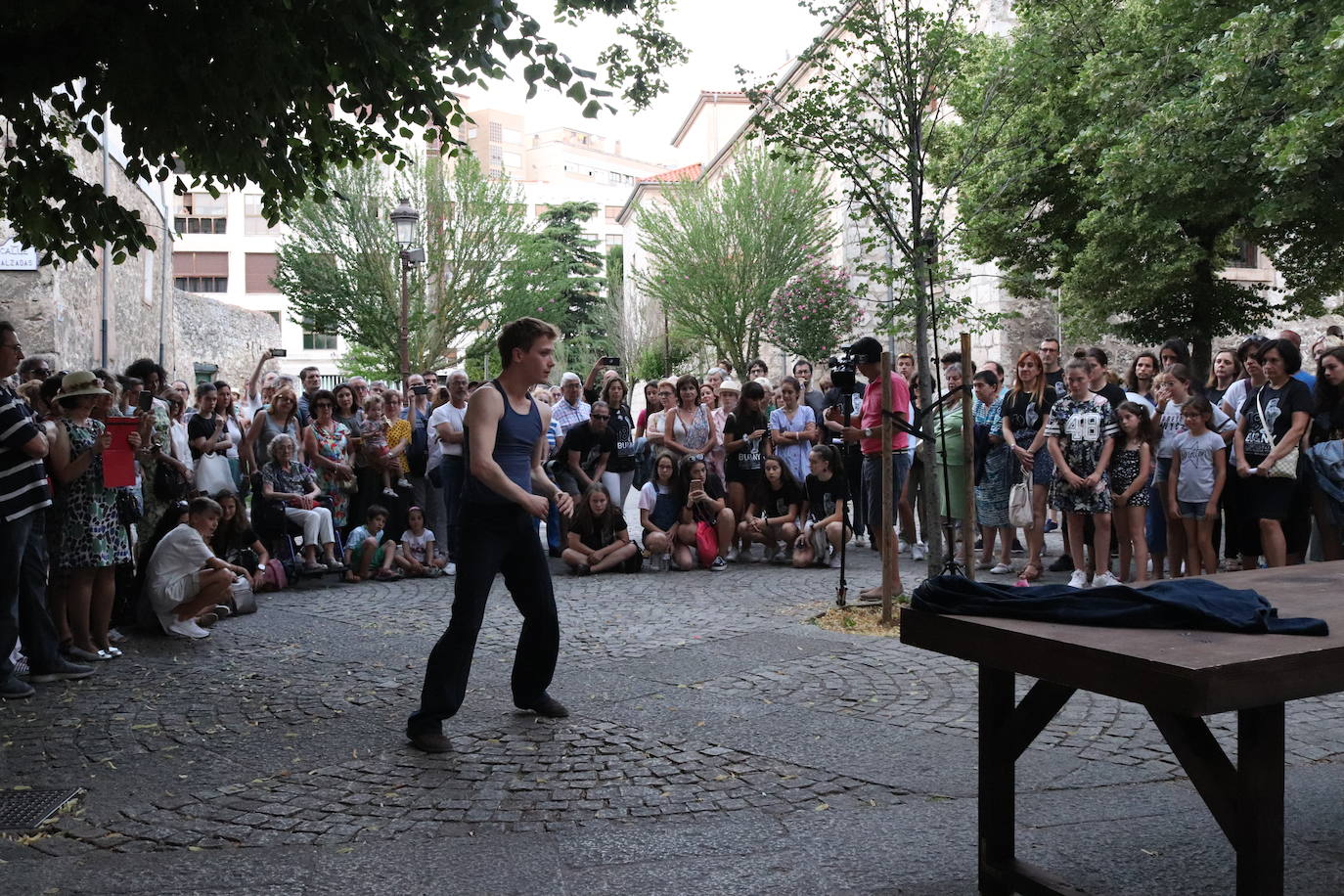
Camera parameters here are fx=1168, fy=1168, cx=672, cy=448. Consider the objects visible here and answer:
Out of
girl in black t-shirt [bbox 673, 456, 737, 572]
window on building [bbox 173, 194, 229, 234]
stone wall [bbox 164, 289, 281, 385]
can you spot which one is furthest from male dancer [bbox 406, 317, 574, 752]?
window on building [bbox 173, 194, 229, 234]

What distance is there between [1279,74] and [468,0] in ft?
47.5

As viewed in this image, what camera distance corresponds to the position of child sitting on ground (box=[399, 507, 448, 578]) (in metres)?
11.0

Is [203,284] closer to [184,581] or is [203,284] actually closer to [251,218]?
→ [251,218]

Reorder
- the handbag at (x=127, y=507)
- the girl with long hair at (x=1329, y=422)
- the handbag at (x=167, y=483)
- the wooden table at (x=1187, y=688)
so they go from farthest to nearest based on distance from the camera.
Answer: the handbag at (x=167, y=483) → the girl with long hair at (x=1329, y=422) → the handbag at (x=127, y=507) → the wooden table at (x=1187, y=688)

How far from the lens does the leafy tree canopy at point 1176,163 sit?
14523 millimetres

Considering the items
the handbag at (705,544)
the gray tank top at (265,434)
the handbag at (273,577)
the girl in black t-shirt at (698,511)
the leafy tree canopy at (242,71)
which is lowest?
the handbag at (273,577)

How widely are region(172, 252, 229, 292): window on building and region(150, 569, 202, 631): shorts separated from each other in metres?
63.2

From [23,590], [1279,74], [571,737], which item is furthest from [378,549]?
[1279,74]

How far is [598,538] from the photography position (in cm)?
1125

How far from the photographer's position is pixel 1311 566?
4.36 m

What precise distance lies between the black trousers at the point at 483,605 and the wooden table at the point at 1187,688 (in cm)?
240

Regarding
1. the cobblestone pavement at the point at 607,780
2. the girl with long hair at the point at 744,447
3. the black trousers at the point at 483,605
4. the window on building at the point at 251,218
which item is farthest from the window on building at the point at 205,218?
the black trousers at the point at 483,605

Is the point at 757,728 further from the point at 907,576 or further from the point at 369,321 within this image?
the point at 369,321

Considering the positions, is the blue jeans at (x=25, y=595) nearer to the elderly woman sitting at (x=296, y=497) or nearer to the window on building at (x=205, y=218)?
the elderly woman sitting at (x=296, y=497)
